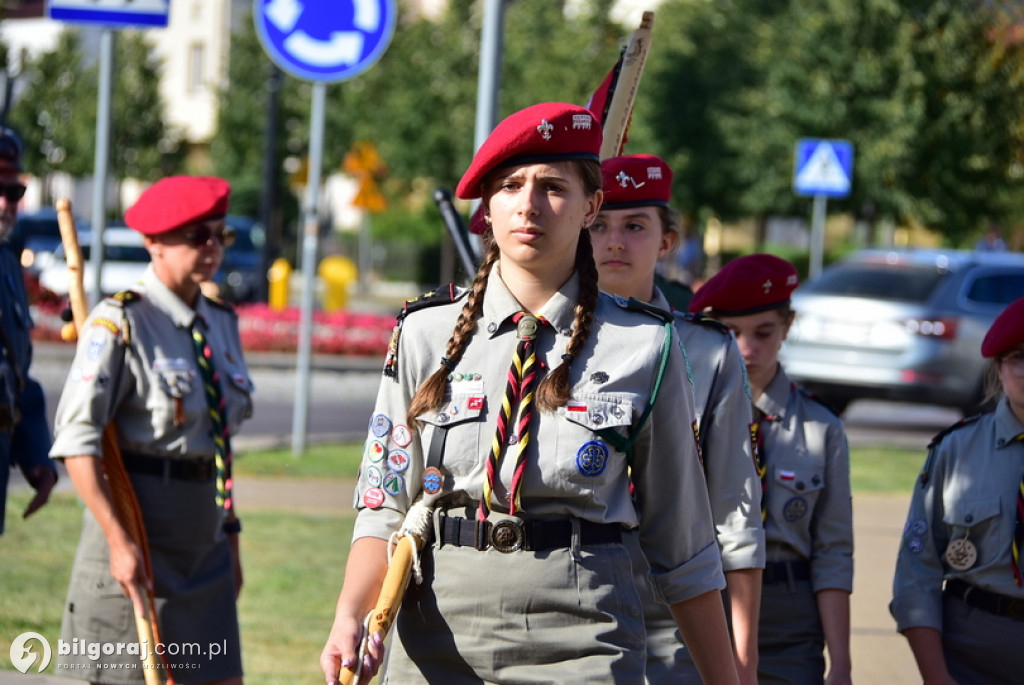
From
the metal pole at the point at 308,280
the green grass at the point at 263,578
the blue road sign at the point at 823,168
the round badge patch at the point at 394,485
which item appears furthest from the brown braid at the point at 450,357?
the blue road sign at the point at 823,168

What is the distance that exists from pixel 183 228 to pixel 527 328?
2244 mm

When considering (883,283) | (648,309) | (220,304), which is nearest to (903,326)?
(883,283)

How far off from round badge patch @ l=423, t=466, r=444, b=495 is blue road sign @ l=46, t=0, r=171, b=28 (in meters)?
6.28

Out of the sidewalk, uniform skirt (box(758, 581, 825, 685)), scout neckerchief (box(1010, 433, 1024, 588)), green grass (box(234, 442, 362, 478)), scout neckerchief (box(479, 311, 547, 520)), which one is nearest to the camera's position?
scout neckerchief (box(479, 311, 547, 520))

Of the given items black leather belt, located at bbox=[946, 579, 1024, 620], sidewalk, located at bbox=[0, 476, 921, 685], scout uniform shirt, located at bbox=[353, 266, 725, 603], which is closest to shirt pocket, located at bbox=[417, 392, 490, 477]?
scout uniform shirt, located at bbox=[353, 266, 725, 603]

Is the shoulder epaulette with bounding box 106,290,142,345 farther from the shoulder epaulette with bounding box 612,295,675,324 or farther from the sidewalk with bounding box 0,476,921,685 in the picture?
the shoulder epaulette with bounding box 612,295,675,324

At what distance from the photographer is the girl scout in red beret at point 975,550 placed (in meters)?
3.91

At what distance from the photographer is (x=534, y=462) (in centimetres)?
281

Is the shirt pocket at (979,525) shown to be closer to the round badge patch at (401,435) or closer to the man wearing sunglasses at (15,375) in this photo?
the round badge patch at (401,435)

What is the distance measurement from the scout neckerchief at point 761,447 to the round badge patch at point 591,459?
4.73 feet

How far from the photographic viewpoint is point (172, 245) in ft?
16.0

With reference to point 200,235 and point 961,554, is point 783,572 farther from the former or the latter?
point 200,235

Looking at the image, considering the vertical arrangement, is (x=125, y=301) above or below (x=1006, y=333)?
below

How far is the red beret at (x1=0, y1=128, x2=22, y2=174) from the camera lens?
503 centimetres
